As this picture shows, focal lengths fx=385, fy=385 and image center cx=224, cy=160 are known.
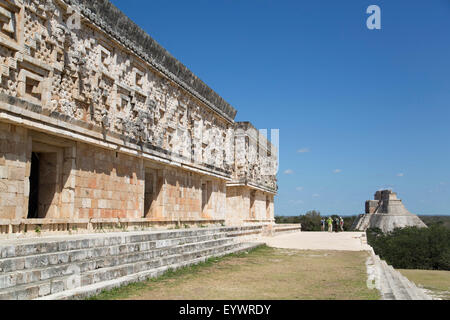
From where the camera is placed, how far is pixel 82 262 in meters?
5.73

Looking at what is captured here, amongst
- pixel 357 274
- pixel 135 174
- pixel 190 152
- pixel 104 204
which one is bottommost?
pixel 357 274

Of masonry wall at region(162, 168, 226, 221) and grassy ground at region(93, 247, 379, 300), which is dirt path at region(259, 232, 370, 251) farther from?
grassy ground at region(93, 247, 379, 300)

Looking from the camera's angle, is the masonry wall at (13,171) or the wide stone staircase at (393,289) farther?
the masonry wall at (13,171)

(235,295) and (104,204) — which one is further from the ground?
(104,204)

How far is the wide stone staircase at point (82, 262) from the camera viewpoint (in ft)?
15.3

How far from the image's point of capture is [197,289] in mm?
5902

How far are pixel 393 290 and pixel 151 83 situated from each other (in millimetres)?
9208

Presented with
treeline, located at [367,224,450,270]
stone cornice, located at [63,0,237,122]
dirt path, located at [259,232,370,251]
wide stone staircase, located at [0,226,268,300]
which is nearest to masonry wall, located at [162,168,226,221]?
dirt path, located at [259,232,370,251]

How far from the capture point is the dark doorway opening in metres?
8.96

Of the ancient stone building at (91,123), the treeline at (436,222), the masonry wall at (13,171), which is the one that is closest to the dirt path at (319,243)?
the ancient stone building at (91,123)

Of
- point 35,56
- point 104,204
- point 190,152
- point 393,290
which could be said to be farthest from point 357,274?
point 190,152

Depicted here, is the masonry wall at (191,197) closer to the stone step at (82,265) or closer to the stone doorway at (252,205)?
the stone step at (82,265)

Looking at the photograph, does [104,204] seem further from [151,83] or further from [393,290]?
[393,290]
